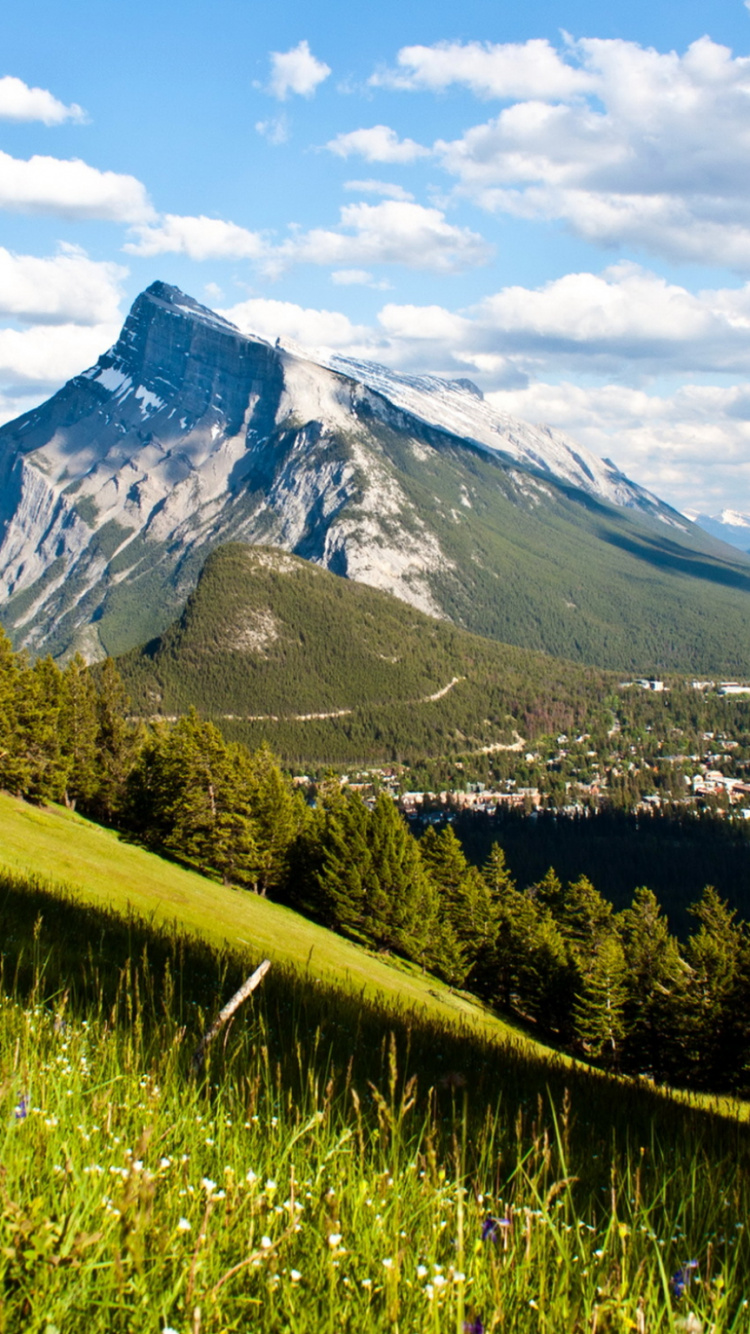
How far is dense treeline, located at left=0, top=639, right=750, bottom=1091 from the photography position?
130ft

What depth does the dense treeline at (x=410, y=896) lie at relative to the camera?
130 feet

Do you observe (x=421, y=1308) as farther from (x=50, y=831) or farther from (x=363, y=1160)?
(x=50, y=831)

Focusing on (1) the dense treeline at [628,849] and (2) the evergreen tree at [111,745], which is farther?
(1) the dense treeline at [628,849]

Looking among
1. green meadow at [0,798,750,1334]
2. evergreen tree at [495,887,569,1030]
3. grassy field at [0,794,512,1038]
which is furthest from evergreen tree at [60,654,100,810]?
green meadow at [0,798,750,1334]

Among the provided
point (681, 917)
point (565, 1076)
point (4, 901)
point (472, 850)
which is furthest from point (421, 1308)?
point (472, 850)

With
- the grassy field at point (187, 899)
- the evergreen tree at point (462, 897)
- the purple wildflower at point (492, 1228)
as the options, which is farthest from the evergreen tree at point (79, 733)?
the purple wildflower at point (492, 1228)

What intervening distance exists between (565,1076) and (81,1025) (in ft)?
18.5

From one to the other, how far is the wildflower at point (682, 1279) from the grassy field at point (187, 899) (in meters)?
18.9

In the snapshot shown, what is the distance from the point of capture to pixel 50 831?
3528cm

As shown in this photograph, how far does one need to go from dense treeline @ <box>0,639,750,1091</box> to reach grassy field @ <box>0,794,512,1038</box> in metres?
2.92

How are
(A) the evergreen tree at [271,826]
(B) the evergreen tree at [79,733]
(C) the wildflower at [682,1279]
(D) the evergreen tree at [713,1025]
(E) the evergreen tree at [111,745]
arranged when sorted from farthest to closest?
1. (E) the evergreen tree at [111,745]
2. (B) the evergreen tree at [79,733]
3. (A) the evergreen tree at [271,826]
4. (D) the evergreen tree at [713,1025]
5. (C) the wildflower at [682,1279]

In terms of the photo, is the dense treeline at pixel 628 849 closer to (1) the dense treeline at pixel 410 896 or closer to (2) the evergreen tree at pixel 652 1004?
(1) the dense treeline at pixel 410 896

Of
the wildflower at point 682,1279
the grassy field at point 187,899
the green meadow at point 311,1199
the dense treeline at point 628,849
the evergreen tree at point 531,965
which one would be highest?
the wildflower at point 682,1279

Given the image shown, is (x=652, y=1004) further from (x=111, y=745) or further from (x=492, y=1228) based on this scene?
(x=492, y=1228)
